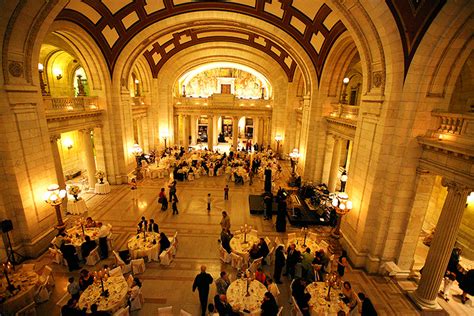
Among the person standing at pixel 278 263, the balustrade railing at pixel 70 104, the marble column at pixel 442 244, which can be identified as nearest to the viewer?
the marble column at pixel 442 244

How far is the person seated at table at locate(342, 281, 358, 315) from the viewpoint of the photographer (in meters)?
6.08

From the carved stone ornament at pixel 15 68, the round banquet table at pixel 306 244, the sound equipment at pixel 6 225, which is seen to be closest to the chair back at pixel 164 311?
the round banquet table at pixel 306 244

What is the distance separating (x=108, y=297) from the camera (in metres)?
6.05

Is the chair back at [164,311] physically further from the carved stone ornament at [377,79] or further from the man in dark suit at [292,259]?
the carved stone ornament at [377,79]

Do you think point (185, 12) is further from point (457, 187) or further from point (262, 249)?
point (457, 187)

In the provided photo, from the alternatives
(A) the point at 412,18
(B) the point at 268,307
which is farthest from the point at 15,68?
(A) the point at 412,18

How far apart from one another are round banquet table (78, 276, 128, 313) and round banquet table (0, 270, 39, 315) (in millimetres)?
1650

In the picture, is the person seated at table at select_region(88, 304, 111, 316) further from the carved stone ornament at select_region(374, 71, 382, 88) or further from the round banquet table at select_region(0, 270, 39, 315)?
the carved stone ornament at select_region(374, 71, 382, 88)

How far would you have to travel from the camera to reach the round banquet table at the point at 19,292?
604 centimetres

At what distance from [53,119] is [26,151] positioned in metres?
3.37

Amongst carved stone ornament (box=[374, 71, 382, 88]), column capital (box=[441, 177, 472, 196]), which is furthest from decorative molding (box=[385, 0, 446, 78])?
column capital (box=[441, 177, 472, 196])

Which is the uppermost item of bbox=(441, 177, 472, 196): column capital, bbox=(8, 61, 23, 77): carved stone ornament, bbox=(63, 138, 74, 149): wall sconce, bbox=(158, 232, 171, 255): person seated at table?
bbox=(8, 61, 23, 77): carved stone ornament

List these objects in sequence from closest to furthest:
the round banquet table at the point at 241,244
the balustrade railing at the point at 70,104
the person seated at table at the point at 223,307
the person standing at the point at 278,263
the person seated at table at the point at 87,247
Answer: the person seated at table at the point at 223,307, the person standing at the point at 278,263, the person seated at table at the point at 87,247, the round banquet table at the point at 241,244, the balustrade railing at the point at 70,104

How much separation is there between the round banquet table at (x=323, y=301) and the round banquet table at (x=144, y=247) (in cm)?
512
